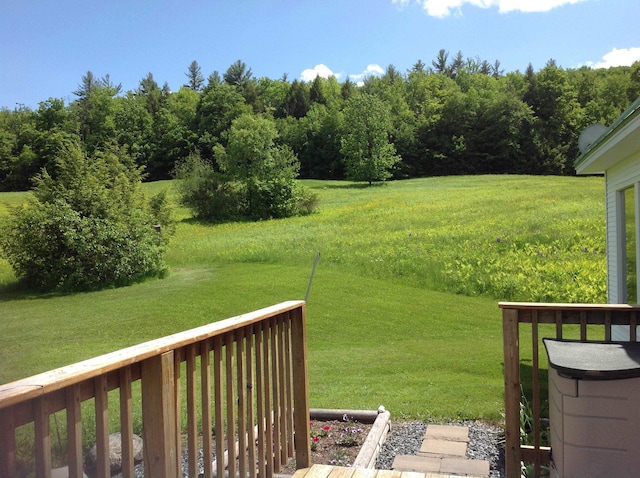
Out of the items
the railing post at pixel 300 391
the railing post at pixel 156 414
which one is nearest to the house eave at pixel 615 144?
the railing post at pixel 300 391

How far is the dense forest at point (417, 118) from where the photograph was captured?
3647cm

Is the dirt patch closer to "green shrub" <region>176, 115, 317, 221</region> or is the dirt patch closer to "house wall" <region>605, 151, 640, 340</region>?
"house wall" <region>605, 151, 640, 340</region>

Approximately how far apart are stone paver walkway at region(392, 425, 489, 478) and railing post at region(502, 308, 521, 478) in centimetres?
61

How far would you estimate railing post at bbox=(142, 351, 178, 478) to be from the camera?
1.67 m

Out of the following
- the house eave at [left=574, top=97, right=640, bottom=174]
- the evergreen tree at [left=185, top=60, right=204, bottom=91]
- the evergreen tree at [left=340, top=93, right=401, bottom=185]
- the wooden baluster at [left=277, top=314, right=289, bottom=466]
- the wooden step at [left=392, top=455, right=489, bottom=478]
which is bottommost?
the wooden step at [left=392, top=455, right=489, bottom=478]

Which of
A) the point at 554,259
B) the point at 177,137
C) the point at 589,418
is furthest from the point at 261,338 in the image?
the point at 177,137

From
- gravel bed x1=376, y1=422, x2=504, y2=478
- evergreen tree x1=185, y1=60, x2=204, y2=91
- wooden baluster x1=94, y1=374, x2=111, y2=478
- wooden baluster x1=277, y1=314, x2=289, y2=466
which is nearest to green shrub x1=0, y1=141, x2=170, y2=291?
gravel bed x1=376, y1=422, x2=504, y2=478

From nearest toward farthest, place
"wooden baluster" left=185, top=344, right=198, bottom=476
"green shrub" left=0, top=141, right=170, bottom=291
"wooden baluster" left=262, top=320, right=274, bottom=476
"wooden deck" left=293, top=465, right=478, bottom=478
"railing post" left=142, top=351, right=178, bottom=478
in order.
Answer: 1. "railing post" left=142, top=351, right=178, bottom=478
2. "wooden baluster" left=185, top=344, right=198, bottom=476
3. "wooden deck" left=293, top=465, right=478, bottom=478
4. "wooden baluster" left=262, top=320, right=274, bottom=476
5. "green shrub" left=0, top=141, right=170, bottom=291

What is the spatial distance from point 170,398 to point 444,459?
296 centimetres

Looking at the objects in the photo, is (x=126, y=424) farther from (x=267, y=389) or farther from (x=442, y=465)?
(x=442, y=465)

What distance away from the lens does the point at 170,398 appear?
172cm

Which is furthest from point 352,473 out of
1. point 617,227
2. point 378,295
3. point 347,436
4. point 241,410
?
point 378,295

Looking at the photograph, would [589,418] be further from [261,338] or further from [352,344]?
[352,344]

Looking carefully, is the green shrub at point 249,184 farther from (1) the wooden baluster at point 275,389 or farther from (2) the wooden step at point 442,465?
(1) the wooden baluster at point 275,389
